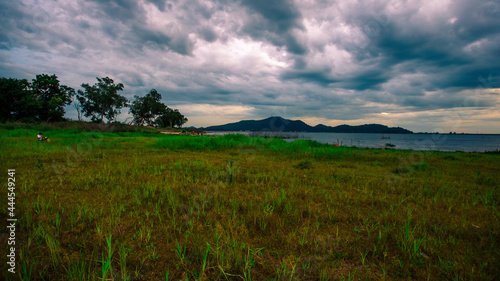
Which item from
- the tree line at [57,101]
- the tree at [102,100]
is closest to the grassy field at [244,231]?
the tree line at [57,101]

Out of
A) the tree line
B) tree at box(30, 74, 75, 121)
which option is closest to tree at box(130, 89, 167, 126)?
the tree line

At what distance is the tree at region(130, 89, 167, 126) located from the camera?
7061 centimetres

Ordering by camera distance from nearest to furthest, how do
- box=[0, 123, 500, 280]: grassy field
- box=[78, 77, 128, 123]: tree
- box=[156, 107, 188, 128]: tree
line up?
1. box=[0, 123, 500, 280]: grassy field
2. box=[78, 77, 128, 123]: tree
3. box=[156, 107, 188, 128]: tree

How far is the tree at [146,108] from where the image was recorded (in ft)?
232

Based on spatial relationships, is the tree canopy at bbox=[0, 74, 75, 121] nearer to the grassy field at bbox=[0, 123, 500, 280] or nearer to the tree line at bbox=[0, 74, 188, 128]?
the tree line at bbox=[0, 74, 188, 128]

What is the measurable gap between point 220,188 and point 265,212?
1.55 m

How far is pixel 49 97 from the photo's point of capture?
44.2 meters

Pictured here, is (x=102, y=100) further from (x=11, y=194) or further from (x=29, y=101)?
(x=11, y=194)

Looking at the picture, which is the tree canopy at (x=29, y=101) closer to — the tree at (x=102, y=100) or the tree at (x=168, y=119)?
the tree at (x=102, y=100)

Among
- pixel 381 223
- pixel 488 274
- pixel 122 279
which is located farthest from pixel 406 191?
pixel 122 279

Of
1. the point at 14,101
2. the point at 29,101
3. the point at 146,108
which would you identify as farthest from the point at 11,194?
the point at 146,108

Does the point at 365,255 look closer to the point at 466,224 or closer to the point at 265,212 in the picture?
the point at 265,212

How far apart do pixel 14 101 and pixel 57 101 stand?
6765mm

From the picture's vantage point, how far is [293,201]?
11.5 ft
